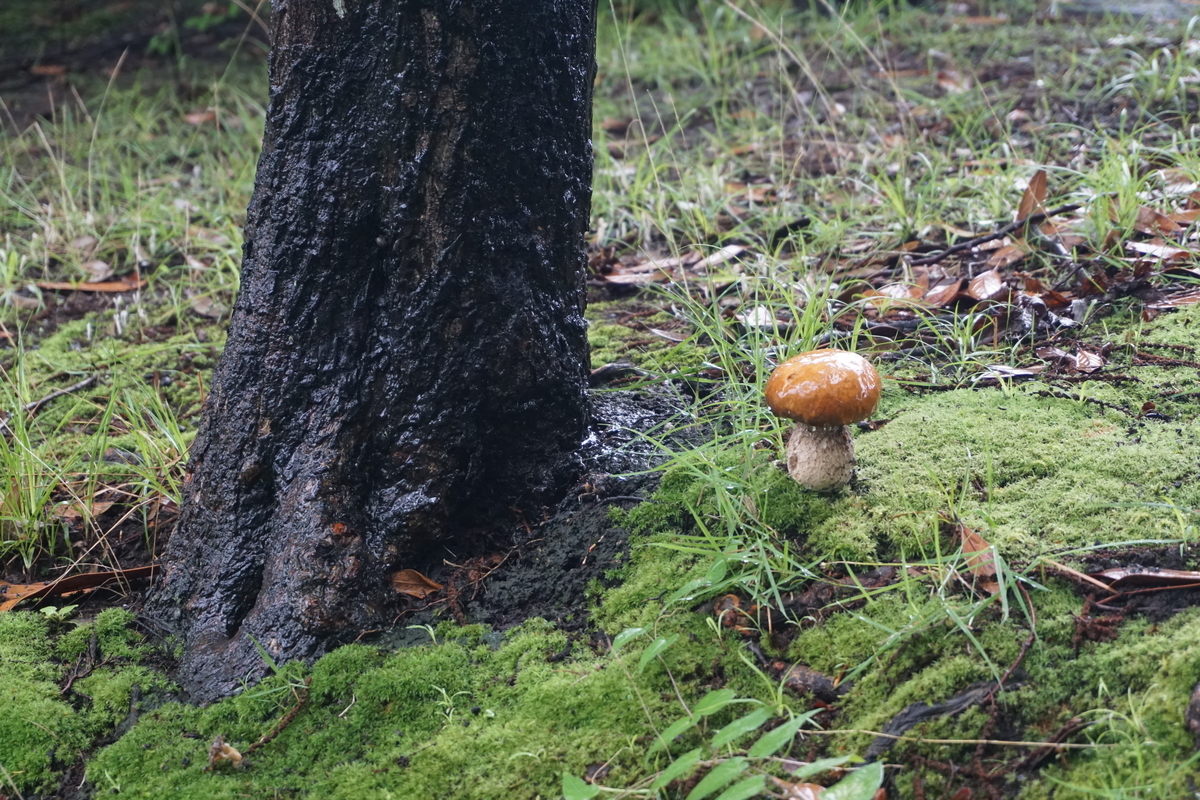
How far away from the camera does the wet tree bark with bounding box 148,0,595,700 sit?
1851mm

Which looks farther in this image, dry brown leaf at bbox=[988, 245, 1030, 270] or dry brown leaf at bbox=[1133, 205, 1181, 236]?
dry brown leaf at bbox=[988, 245, 1030, 270]

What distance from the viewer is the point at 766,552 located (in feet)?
6.21

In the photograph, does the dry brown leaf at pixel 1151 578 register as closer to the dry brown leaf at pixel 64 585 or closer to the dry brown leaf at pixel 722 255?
the dry brown leaf at pixel 722 255

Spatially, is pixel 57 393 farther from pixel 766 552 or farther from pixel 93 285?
pixel 766 552

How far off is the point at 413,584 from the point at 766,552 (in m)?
0.83

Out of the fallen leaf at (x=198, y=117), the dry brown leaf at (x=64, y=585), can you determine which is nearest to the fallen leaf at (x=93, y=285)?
the fallen leaf at (x=198, y=117)

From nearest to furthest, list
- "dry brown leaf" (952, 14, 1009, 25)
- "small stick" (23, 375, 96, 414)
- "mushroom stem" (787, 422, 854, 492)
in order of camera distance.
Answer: "mushroom stem" (787, 422, 854, 492), "small stick" (23, 375, 96, 414), "dry brown leaf" (952, 14, 1009, 25)

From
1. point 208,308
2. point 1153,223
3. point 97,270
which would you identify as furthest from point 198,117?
point 1153,223

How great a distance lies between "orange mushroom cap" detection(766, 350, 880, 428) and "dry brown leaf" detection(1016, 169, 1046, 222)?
166 cm

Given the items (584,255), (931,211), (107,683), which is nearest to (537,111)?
(584,255)

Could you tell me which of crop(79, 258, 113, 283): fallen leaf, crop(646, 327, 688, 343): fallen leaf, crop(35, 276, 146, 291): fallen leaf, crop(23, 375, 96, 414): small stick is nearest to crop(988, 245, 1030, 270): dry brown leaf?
crop(646, 327, 688, 343): fallen leaf

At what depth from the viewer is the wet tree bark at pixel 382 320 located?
1.85m

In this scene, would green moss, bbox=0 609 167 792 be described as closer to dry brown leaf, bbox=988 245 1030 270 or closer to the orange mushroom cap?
the orange mushroom cap

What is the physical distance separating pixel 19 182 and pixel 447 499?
423 cm
